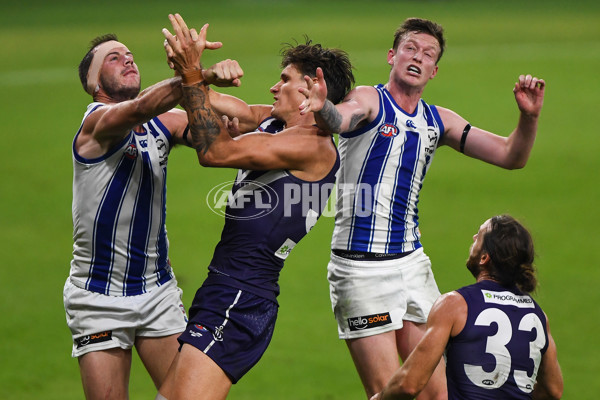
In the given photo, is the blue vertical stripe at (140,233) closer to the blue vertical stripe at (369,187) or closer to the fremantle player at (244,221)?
the fremantle player at (244,221)

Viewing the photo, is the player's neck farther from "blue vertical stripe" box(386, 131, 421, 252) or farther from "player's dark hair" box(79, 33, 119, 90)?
"player's dark hair" box(79, 33, 119, 90)

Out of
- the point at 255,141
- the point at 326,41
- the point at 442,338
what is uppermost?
the point at 326,41

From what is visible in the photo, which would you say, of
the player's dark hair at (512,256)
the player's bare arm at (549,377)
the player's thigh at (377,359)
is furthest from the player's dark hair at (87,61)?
the player's bare arm at (549,377)

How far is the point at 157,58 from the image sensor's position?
2366 cm

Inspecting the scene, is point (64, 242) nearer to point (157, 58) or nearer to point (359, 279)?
point (359, 279)

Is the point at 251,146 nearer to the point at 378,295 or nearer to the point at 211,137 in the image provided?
the point at 211,137

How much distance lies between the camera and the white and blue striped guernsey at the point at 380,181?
613 centimetres

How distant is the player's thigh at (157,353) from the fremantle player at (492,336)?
1.58 metres

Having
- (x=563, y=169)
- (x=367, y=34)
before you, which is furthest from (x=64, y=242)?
(x=367, y=34)

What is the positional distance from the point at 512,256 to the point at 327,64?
69.8 inches

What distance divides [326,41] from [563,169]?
32.4ft

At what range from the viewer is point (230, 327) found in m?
5.31

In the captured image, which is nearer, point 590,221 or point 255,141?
point 255,141

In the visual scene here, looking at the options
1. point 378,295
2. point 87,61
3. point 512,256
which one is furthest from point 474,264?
point 87,61
